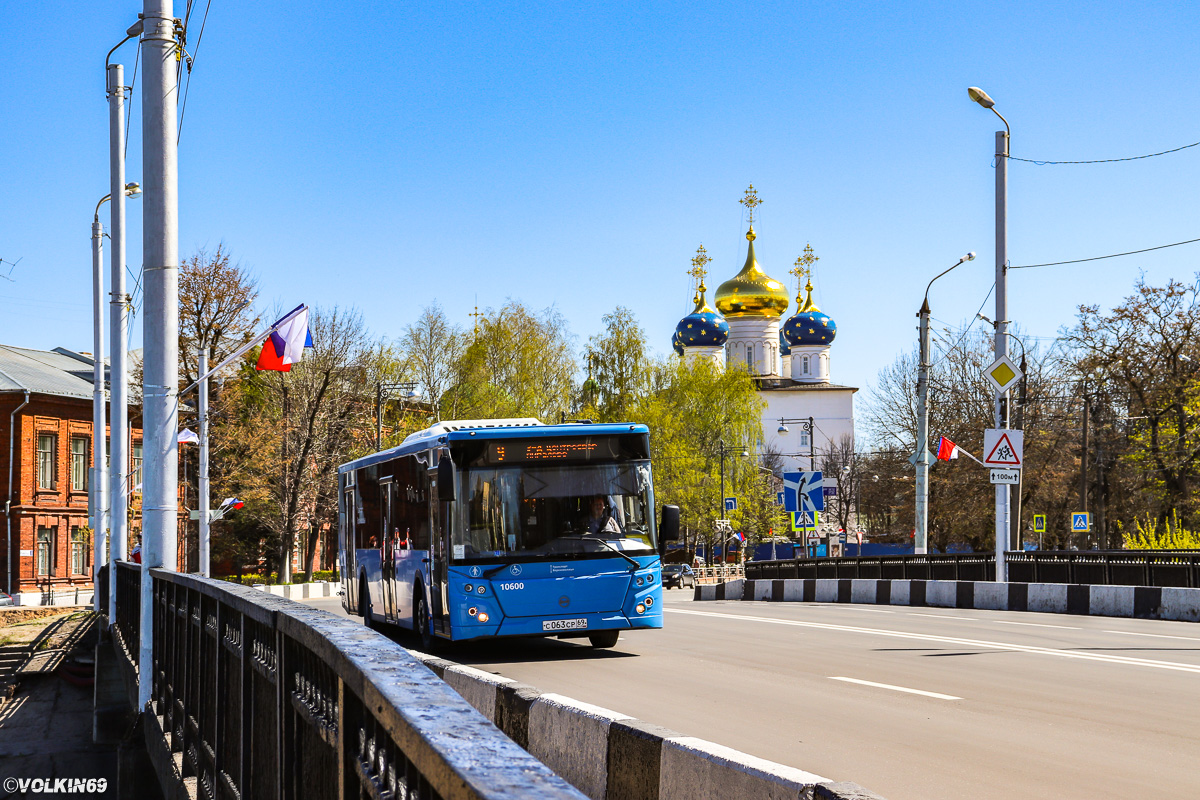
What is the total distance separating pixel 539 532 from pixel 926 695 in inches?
215

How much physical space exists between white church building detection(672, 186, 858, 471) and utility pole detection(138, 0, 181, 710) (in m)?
98.2

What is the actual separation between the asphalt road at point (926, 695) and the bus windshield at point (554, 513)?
133 cm

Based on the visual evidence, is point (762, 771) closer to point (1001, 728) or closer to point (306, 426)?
point (1001, 728)

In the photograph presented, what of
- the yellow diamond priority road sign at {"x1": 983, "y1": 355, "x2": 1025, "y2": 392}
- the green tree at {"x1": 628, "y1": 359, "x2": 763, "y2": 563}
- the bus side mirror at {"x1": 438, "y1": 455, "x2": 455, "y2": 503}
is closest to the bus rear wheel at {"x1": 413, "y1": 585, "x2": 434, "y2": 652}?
the bus side mirror at {"x1": 438, "y1": 455, "x2": 455, "y2": 503}

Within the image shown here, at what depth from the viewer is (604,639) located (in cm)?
1611

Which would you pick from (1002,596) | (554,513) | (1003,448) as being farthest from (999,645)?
(1002,596)

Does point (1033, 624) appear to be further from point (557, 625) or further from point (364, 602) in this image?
point (364, 602)

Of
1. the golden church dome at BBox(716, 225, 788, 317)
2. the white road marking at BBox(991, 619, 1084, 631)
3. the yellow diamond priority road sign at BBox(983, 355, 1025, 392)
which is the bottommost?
the white road marking at BBox(991, 619, 1084, 631)

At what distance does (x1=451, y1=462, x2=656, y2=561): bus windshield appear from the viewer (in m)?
14.7

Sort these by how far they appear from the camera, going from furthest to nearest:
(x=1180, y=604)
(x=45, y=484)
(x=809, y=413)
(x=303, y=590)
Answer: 1. (x=809, y=413)
2. (x=45, y=484)
3. (x=303, y=590)
4. (x=1180, y=604)

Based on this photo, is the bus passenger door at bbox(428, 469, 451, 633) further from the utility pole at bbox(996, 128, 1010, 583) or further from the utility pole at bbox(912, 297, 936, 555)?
the utility pole at bbox(912, 297, 936, 555)

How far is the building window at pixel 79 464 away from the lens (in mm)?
56881

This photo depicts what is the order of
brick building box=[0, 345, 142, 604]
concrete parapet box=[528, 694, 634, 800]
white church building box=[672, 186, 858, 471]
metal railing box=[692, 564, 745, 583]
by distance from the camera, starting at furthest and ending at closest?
white church building box=[672, 186, 858, 471]
metal railing box=[692, 564, 745, 583]
brick building box=[0, 345, 142, 604]
concrete parapet box=[528, 694, 634, 800]

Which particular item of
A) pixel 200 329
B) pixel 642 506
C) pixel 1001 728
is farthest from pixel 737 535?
pixel 1001 728
